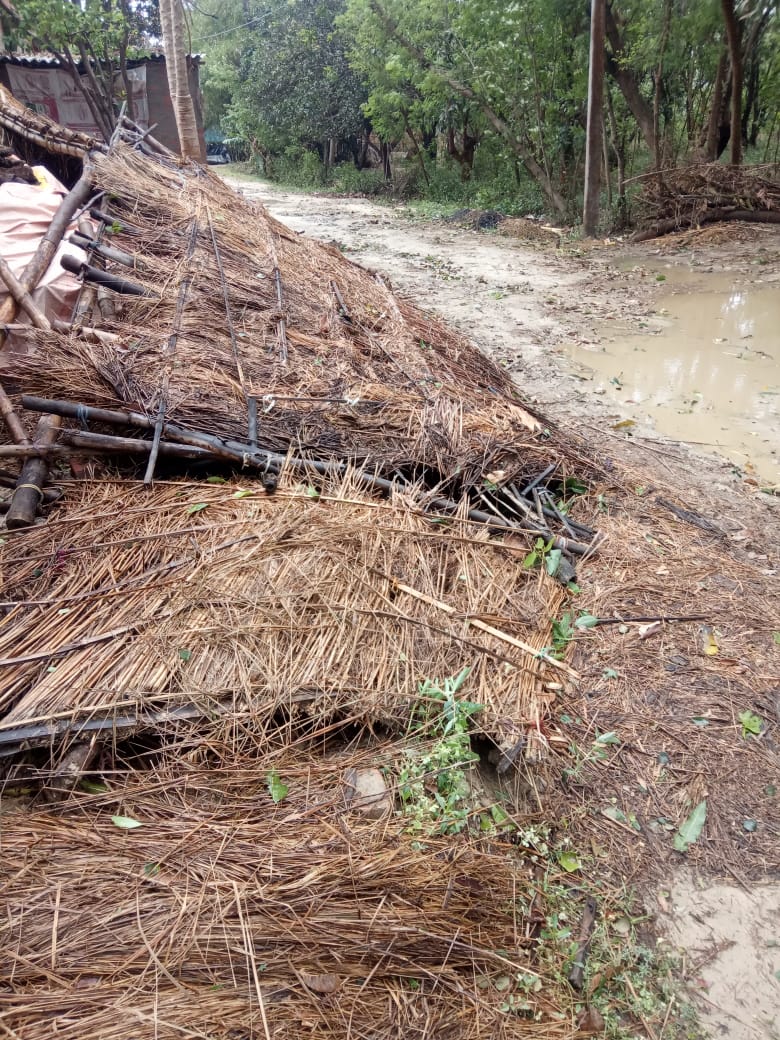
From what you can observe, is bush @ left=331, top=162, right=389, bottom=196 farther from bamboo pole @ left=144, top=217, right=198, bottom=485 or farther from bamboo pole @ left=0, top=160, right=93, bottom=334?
bamboo pole @ left=0, top=160, right=93, bottom=334

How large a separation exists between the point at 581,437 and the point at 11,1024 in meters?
4.25

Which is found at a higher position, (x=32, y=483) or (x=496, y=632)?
(x=32, y=483)

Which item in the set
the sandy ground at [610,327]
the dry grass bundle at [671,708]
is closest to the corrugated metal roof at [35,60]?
the sandy ground at [610,327]

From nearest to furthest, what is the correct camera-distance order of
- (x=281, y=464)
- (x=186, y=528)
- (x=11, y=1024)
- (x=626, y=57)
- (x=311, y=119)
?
(x=11, y=1024), (x=186, y=528), (x=281, y=464), (x=626, y=57), (x=311, y=119)

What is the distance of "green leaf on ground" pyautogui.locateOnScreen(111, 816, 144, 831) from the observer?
1.94 meters

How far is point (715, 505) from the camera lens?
404 centimetres

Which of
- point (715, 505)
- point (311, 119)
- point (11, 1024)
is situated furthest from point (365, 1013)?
point (311, 119)

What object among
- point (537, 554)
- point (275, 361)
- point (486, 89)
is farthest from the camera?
point (486, 89)

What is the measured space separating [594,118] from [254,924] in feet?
39.8

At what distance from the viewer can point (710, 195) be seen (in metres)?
10.6

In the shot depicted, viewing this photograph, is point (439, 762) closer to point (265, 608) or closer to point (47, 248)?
point (265, 608)

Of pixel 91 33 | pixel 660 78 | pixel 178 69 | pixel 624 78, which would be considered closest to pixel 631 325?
pixel 660 78

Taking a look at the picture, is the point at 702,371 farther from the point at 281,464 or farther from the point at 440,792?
the point at 440,792

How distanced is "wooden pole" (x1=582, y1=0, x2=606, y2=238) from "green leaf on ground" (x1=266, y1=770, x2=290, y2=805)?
11390 millimetres
